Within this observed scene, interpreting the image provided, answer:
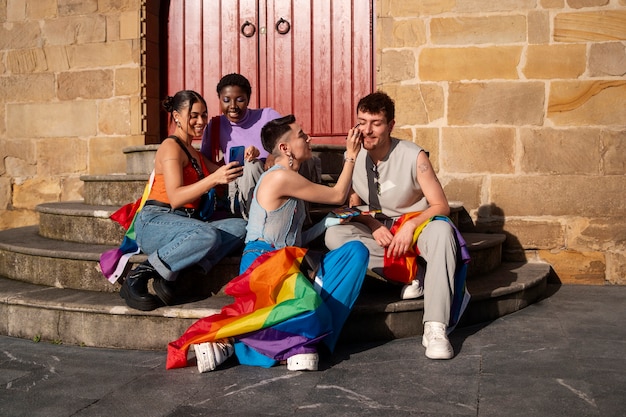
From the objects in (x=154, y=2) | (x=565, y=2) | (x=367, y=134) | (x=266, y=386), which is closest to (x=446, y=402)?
(x=266, y=386)

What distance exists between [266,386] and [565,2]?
3901 millimetres

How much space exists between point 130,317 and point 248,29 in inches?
138

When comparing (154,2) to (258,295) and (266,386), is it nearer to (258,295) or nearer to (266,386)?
(258,295)

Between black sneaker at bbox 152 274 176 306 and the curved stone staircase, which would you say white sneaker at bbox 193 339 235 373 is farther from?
black sneaker at bbox 152 274 176 306

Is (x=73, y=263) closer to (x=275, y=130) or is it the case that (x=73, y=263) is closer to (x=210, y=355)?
(x=210, y=355)

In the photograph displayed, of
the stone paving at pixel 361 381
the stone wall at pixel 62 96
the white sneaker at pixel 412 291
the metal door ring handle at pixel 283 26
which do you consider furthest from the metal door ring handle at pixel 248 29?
the stone paving at pixel 361 381

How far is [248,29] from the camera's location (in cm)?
615

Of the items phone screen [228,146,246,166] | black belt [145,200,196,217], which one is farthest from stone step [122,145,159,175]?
black belt [145,200,196,217]

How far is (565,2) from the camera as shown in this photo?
507 cm

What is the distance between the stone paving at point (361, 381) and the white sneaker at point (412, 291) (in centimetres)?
24

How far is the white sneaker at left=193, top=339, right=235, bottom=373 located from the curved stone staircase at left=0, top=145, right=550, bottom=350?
33 centimetres

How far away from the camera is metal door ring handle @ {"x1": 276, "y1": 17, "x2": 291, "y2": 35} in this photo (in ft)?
19.9

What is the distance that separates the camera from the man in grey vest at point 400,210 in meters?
3.37

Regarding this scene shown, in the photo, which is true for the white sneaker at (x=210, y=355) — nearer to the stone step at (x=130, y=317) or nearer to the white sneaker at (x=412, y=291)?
the stone step at (x=130, y=317)
